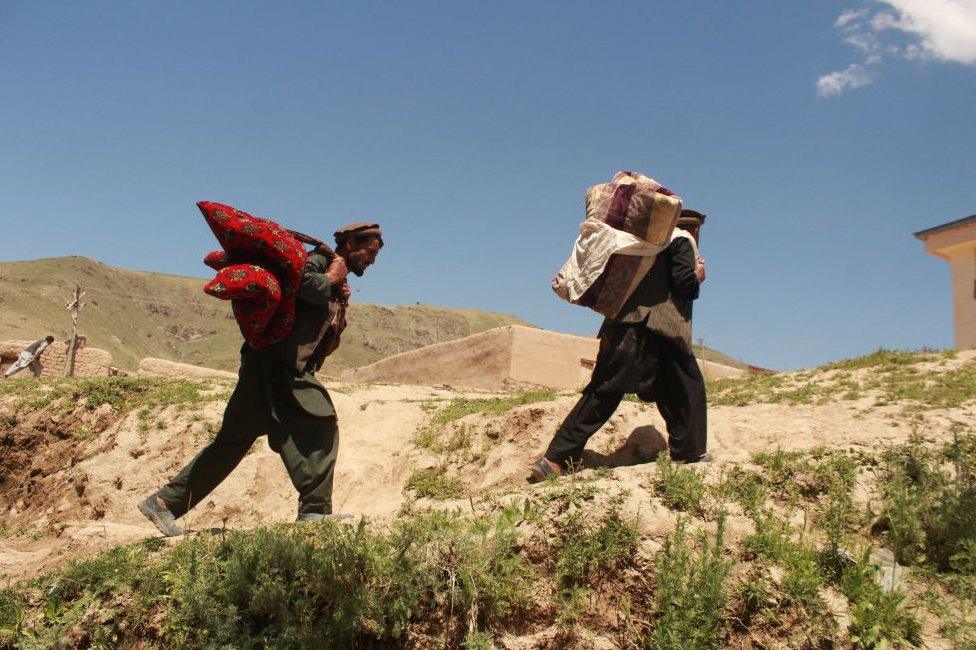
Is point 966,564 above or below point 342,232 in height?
below

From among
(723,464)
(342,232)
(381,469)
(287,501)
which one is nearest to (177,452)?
(287,501)

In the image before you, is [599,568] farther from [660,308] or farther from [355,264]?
[355,264]

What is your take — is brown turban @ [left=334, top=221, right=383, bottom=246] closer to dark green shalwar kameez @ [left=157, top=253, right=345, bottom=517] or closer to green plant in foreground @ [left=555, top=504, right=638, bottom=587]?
dark green shalwar kameez @ [left=157, top=253, right=345, bottom=517]

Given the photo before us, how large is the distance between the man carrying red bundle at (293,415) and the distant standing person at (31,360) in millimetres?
9421

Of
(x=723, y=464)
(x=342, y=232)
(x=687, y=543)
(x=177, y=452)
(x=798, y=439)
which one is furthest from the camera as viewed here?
A: (x=177, y=452)

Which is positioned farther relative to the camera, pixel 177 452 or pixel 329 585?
pixel 177 452

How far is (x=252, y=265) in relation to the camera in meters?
3.89

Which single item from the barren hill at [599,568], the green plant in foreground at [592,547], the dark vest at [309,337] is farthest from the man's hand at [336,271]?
the green plant in foreground at [592,547]

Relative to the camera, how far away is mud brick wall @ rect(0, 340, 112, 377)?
1347 cm

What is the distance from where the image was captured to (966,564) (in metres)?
3.29

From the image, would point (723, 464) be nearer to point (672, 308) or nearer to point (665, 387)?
point (665, 387)

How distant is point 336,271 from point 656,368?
1.90m

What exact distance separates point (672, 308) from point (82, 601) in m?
3.29

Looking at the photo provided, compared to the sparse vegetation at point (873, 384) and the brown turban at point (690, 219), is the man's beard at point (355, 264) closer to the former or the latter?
the brown turban at point (690, 219)
